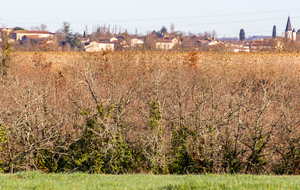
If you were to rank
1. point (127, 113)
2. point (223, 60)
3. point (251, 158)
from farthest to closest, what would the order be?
point (223, 60) < point (127, 113) < point (251, 158)

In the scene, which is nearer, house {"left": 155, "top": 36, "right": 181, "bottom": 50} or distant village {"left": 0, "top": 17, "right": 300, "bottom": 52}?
house {"left": 155, "top": 36, "right": 181, "bottom": 50}

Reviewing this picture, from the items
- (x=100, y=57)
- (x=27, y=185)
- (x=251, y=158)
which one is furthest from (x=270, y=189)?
(x=100, y=57)

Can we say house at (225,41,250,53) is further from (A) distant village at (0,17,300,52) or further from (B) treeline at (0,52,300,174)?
→ (B) treeline at (0,52,300,174)

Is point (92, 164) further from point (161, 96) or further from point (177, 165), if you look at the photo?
point (161, 96)

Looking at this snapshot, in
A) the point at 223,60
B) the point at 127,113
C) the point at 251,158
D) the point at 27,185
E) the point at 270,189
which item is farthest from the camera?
the point at 223,60

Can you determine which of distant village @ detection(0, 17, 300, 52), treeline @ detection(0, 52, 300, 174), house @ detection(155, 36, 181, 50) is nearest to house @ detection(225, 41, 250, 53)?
distant village @ detection(0, 17, 300, 52)

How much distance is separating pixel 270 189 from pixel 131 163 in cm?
664

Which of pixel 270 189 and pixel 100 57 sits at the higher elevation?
pixel 100 57

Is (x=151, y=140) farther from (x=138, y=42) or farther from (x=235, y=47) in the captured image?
(x=138, y=42)

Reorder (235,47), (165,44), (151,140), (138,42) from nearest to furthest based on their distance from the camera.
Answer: (151,140), (165,44), (235,47), (138,42)

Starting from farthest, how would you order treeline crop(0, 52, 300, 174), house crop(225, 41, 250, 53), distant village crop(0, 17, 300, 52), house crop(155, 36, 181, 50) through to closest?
distant village crop(0, 17, 300, 52) → house crop(225, 41, 250, 53) → house crop(155, 36, 181, 50) → treeline crop(0, 52, 300, 174)

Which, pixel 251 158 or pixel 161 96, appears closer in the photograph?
pixel 251 158

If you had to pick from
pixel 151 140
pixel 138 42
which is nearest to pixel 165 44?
Result: pixel 151 140

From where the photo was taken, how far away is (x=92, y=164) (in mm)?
12938
